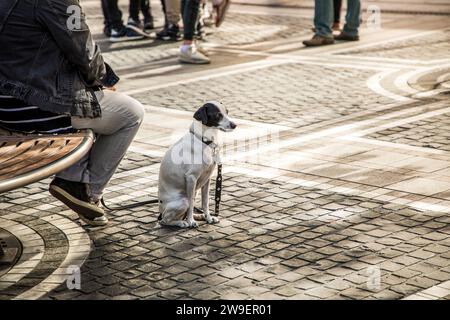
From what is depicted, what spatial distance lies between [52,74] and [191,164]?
109 cm

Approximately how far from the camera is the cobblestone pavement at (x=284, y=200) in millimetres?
6117

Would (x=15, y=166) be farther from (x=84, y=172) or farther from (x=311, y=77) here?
(x=311, y=77)

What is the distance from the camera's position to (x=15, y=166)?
19.7 ft

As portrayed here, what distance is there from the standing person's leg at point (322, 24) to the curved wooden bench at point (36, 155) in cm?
861

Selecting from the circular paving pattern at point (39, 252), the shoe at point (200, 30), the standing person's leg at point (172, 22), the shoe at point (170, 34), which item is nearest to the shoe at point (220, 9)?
the shoe at point (200, 30)

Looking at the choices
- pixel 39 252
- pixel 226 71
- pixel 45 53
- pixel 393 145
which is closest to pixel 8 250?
pixel 39 252

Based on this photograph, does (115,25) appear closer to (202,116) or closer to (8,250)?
(202,116)

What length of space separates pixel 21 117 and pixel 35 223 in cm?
100

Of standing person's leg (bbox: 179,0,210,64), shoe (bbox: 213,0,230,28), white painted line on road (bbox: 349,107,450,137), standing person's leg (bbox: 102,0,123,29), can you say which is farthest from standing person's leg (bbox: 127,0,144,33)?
white painted line on road (bbox: 349,107,450,137)

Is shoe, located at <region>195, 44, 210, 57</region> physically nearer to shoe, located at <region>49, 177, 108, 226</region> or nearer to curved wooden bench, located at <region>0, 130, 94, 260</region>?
shoe, located at <region>49, 177, 108, 226</region>

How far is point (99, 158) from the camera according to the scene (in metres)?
7.27

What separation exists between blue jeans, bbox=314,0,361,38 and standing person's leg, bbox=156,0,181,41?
86.9 inches

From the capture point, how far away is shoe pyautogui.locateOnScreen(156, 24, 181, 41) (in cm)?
1606
